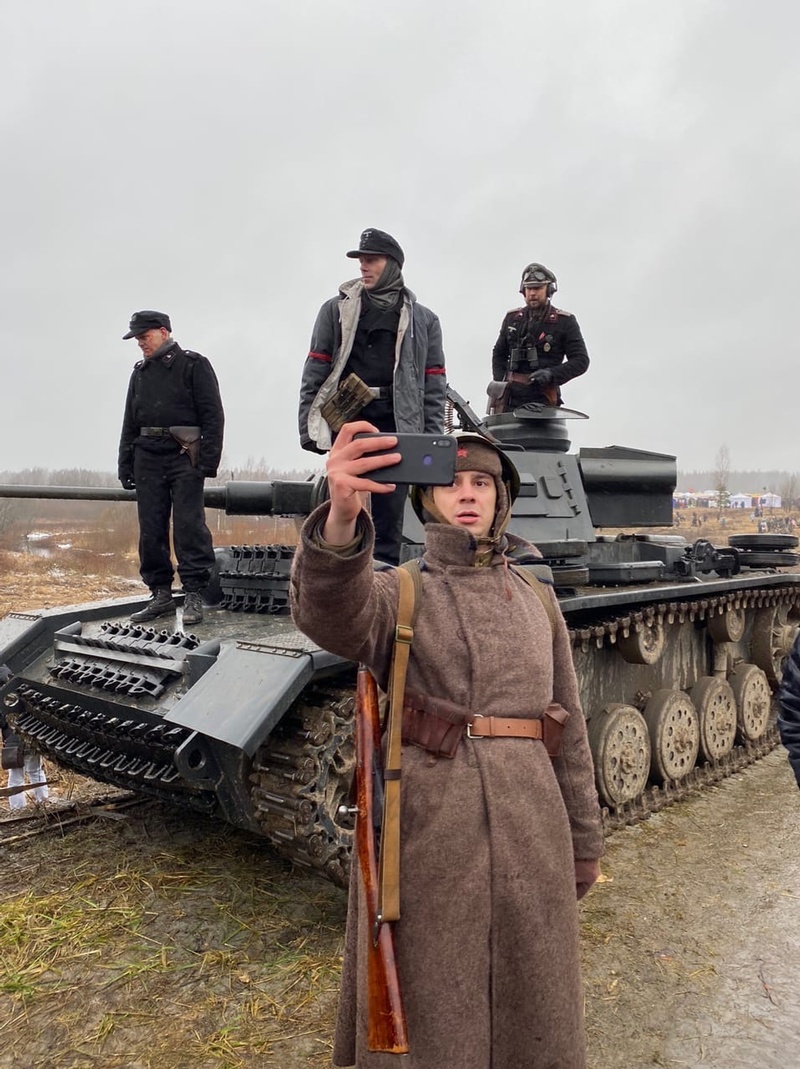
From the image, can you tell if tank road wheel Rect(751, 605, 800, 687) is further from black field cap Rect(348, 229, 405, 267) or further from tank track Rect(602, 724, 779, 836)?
black field cap Rect(348, 229, 405, 267)

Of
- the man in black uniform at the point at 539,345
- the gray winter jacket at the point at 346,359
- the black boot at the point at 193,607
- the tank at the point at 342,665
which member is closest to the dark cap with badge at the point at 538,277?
the man in black uniform at the point at 539,345

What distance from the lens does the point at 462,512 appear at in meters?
2.31

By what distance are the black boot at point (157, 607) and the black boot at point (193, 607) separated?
107 mm

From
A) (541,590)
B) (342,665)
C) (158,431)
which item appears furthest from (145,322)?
(541,590)

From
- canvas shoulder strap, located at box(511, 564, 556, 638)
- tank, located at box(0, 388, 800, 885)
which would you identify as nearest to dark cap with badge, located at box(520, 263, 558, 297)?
tank, located at box(0, 388, 800, 885)

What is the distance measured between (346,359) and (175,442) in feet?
4.62

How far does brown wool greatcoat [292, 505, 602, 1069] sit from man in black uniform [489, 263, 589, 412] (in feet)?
16.5

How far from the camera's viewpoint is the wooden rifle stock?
1941mm

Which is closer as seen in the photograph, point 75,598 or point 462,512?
point 462,512

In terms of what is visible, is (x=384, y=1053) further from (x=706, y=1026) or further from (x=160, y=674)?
(x=160, y=674)

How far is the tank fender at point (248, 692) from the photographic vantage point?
349 centimetres

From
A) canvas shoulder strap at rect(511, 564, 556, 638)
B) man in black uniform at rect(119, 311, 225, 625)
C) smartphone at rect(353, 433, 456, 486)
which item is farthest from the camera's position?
man in black uniform at rect(119, 311, 225, 625)

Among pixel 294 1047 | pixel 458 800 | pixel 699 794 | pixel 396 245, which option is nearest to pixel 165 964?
pixel 294 1047

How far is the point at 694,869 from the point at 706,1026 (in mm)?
1670
